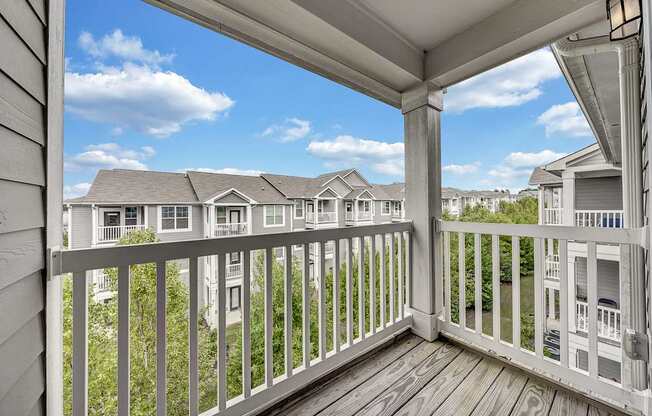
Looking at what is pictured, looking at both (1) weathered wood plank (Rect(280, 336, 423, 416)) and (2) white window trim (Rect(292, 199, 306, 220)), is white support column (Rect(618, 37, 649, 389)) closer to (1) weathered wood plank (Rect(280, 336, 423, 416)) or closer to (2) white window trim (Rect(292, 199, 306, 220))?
(1) weathered wood plank (Rect(280, 336, 423, 416))

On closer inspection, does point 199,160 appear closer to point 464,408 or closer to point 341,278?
point 341,278

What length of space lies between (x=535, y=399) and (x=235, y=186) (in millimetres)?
1965

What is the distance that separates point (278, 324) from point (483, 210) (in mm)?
1694

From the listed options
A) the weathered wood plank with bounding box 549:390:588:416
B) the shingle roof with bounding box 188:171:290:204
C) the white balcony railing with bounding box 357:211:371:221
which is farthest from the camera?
the white balcony railing with bounding box 357:211:371:221

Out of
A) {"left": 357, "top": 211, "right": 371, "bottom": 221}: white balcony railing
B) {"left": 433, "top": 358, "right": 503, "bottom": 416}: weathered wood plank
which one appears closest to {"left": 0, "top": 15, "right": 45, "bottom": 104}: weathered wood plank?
{"left": 357, "top": 211, "right": 371, "bottom": 221}: white balcony railing

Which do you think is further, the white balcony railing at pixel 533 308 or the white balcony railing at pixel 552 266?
the white balcony railing at pixel 552 266

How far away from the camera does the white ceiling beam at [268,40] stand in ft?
4.32

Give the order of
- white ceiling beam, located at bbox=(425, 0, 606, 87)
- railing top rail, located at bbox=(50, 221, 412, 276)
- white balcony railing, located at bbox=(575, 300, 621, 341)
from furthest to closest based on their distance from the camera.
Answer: white balcony railing, located at bbox=(575, 300, 621, 341)
white ceiling beam, located at bbox=(425, 0, 606, 87)
railing top rail, located at bbox=(50, 221, 412, 276)

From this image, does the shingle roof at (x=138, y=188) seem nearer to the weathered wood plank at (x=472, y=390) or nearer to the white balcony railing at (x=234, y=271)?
the white balcony railing at (x=234, y=271)

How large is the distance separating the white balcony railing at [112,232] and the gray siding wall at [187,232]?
→ 3.0 inches

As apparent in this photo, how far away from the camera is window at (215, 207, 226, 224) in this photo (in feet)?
4.27

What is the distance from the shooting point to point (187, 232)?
1.21 meters

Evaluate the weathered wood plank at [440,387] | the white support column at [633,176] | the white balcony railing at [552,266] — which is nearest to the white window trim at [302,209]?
the weathered wood plank at [440,387]

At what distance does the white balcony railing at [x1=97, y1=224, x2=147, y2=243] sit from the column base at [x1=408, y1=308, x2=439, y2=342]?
2.05 m
